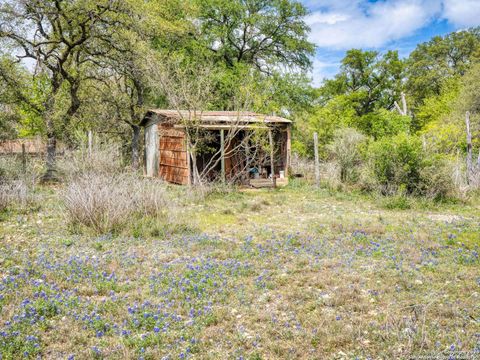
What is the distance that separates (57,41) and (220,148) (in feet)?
28.9

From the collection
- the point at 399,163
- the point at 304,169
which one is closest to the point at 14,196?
the point at 399,163

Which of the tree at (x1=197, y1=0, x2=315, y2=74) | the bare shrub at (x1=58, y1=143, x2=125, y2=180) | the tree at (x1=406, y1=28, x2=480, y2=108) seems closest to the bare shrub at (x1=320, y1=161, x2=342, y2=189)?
the bare shrub at (x1=58, y1=143, x2=125, y2=180)

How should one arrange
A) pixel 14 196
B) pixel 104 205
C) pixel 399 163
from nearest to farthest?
1. pixel 104 205
2. pixel 14 196
3. pixel 399 163

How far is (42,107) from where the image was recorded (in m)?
18.4

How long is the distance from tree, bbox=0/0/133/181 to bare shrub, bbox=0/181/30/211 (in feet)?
20.7

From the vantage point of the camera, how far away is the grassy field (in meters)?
3.80

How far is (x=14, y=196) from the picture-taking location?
424 inches

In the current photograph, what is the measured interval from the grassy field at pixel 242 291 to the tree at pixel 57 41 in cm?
1108

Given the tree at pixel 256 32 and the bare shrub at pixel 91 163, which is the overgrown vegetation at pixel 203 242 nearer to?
the bare shrub at pixel 91 163

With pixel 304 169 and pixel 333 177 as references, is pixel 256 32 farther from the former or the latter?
pixel 333 177

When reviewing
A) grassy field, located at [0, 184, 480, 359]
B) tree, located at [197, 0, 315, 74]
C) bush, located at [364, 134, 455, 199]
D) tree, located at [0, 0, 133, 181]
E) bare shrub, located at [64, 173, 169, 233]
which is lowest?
grassy field, located at [0, 184, 480, 359]

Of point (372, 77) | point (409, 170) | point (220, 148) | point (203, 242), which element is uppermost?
point (372, 77)

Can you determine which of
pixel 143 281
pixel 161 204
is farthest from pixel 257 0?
pixel 143 281

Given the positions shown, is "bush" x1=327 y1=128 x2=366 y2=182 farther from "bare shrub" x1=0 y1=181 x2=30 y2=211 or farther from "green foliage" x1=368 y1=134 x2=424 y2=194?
"bare shrub" x1=0 y1=181 x2=30 y2=211
